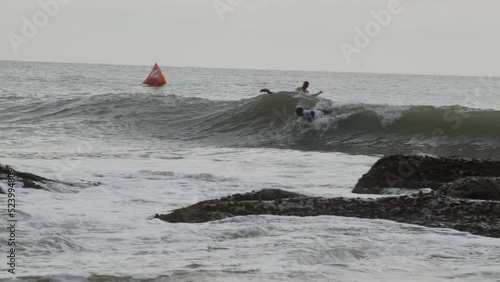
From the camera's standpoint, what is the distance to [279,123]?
81.5 feet

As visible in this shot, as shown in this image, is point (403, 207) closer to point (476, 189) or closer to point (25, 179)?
point (476, 189)

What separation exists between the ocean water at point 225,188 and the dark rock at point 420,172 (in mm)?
1236

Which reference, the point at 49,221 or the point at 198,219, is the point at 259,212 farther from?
the point at 49,221

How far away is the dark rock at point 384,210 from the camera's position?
7.50m

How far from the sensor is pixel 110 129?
82.3 ft

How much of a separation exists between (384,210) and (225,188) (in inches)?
149

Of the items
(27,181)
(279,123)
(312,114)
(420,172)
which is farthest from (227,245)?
(279,123)

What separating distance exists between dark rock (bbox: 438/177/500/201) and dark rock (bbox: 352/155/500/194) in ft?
3.29

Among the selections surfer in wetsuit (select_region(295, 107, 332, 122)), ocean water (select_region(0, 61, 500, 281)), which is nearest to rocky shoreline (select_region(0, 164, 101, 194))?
ocean water (select_region(0, 61, 500, 281))

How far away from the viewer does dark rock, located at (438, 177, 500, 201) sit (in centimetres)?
838

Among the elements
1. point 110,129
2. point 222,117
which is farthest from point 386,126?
point 110,129

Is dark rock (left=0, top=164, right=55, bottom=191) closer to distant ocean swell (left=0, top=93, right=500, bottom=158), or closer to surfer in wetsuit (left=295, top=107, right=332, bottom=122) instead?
distant ocean swell (left=0, top=93, right=500, bottom=158)

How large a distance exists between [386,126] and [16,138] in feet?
32.4

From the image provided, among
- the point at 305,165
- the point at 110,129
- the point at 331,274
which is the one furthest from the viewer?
the point at 110,129
